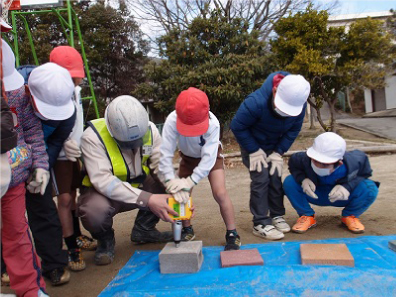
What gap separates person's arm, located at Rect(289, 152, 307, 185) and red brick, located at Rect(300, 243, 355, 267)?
70cm

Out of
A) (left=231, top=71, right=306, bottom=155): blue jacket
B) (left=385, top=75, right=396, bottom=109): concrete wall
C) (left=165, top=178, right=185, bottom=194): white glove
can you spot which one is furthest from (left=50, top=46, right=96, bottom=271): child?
(left=385, top=75, right=396, bottom=109): concrete wall

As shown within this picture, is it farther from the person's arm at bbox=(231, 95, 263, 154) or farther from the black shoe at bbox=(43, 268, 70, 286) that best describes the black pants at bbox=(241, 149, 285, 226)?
the black shoe at bbox=(43, 268, 70, 286)

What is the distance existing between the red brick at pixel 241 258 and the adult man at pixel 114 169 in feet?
1.38

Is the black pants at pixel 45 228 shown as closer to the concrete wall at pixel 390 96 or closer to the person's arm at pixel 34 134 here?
the person's arm at pixel 34 134

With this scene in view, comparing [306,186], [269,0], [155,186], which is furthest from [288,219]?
[269,0]

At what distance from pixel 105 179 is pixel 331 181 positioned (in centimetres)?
166

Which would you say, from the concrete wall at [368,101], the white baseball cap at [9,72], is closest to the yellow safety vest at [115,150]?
the white baseball cap at [9,72]

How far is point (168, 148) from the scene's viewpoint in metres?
2.42

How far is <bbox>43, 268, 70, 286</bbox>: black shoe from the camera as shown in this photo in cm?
212

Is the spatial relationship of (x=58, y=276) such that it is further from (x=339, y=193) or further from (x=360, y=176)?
(x=360, y=176)

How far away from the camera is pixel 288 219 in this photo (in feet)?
10.2

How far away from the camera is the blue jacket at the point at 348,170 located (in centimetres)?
262

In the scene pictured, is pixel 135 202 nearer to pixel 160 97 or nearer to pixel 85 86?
pixel 160 97

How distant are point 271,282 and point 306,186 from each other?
3.45 feet
